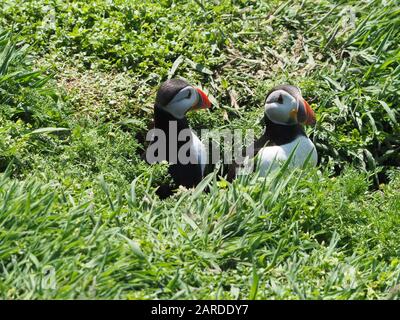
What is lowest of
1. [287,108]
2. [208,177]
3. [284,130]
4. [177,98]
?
[208,177]

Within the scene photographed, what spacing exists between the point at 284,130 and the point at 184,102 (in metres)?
0.69

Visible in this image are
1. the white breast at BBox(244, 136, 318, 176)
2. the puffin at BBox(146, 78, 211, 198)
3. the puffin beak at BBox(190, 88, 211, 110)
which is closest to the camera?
the white breast at BBox(244, 136, 318, 176)

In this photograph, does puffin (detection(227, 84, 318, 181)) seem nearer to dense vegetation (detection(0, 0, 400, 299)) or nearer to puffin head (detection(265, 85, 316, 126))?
puffin head (detection(265, 85, 316, 126))

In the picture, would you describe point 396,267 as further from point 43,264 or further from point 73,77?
point 73,77

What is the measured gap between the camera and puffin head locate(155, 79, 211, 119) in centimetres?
648

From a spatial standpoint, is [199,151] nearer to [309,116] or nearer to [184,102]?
[184,102]

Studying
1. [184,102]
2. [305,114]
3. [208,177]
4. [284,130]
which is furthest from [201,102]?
[208,177]

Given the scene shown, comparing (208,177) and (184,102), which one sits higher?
(184,102)

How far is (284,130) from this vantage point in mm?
6523

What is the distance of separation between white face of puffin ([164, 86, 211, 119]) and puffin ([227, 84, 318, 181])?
47cm

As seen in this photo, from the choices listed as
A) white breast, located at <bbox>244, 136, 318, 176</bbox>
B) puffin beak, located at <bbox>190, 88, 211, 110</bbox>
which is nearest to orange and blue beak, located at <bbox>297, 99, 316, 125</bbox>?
white breast, located at <bbox>244, 136, 318, 176</bbox>

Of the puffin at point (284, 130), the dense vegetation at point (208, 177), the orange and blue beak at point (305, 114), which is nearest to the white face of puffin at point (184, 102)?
the dense vegetation at point (208, 177)

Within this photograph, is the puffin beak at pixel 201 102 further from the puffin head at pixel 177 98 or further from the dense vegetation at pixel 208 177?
the dense vegetation at pixel 208 177

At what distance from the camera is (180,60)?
7.39 meters
